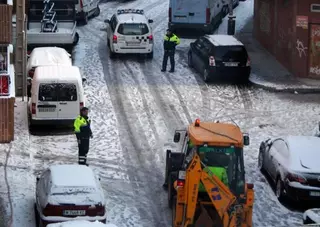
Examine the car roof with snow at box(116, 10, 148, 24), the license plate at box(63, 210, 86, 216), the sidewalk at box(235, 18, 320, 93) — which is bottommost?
the sidewalk at box(235, 18, 320, 93)

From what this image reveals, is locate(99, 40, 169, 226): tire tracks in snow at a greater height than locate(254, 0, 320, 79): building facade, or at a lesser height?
lesser

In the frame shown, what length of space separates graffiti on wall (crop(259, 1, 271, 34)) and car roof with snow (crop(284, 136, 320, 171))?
16.1 metres

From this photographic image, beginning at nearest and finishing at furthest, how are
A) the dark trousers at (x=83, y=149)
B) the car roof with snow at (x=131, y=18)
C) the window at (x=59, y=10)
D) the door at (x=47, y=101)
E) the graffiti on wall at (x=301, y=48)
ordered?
1. the dark trousers at (x=83, y=149)
2. the door at (x=47, y=101)
3. the graffiti on wall at (x=301, y=48)
4. the car roof with snow at (x=131, y=18)
5. the window at (x=59, y=10)

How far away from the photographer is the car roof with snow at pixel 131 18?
35812 mm

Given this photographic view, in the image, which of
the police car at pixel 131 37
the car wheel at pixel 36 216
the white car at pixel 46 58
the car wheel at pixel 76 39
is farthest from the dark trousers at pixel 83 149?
the car wheel at pixel 76 39

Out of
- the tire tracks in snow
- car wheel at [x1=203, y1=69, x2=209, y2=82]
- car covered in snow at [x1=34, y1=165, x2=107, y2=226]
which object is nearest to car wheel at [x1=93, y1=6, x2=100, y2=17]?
the tire tracks in snow

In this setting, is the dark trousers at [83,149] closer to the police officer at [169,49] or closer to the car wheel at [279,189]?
the car wheel at [279,189]

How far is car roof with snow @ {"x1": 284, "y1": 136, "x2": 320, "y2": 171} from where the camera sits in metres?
21.6

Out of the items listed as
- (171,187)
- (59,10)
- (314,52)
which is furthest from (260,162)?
(59,10)

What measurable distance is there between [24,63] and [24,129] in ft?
10.6

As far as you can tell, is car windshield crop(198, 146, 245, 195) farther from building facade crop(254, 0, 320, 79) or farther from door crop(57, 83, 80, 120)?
building facade crop(254, 0, 320, 79)

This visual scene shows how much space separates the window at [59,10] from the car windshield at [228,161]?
19420 mm

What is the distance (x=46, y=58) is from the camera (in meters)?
31.3

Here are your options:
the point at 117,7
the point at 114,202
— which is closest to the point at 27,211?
the point at 114,202
